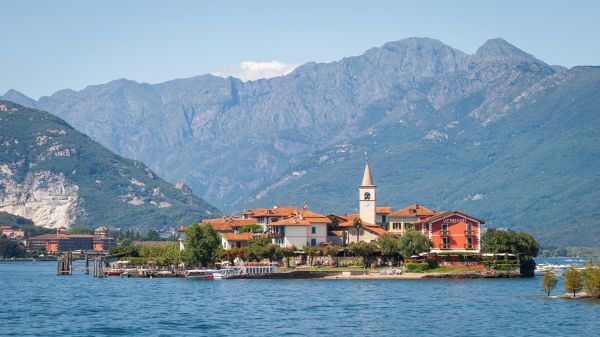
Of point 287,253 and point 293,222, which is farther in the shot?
point 293,222

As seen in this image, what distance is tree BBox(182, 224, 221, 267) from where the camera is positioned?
17050cm

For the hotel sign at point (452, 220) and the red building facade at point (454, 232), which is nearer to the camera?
the red building facade at point (454, 232)

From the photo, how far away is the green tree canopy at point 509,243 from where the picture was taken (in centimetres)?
16088

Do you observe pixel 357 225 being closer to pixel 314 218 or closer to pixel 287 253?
pixel 314 218

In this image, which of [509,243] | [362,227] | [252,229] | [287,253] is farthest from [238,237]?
[509,243]

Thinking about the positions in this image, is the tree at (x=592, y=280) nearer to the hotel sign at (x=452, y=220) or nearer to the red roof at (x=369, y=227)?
the hotel sign at (x=452, y=220)

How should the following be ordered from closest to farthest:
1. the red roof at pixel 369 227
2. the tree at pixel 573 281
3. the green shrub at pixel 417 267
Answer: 1. the tree at pixel 573 281
2. the green shrub at pixel 417 267
3. the red roof at pixel 369 227

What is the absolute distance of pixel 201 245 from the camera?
172 metres

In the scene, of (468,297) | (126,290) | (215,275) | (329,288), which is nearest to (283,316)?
(468,297)

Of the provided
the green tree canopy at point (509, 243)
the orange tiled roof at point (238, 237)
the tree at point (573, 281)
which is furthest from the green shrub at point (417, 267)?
the tree at point (573, 281)

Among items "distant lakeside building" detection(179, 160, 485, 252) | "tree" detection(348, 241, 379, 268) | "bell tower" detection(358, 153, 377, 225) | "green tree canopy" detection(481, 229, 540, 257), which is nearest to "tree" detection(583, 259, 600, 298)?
"green tree canopy" detection(481, 229, 540, 257)

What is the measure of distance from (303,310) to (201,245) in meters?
69.2

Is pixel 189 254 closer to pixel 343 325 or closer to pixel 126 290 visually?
pixel 126 290

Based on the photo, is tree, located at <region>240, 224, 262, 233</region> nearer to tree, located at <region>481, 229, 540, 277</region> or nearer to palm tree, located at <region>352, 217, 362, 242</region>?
palm tree, located at <region>352, 217, 362, 242</region>
